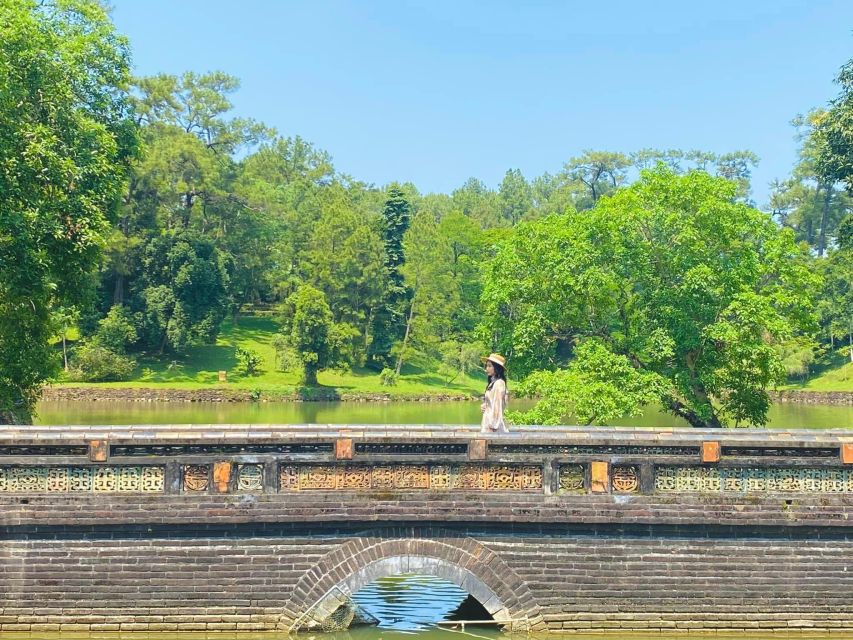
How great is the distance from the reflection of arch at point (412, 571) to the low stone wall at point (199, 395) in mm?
38707

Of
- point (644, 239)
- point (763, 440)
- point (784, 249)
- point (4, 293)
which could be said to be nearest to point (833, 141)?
point (784, 249)

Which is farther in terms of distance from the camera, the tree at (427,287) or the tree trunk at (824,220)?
the tree trunk at (824,220)

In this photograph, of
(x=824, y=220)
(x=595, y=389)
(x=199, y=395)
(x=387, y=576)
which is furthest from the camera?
(x=824, y=220)

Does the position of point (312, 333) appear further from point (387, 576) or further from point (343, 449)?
point (343, 449)

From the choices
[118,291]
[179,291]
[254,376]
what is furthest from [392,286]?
[118,291]

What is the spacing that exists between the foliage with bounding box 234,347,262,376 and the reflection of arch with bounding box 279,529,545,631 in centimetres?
4568

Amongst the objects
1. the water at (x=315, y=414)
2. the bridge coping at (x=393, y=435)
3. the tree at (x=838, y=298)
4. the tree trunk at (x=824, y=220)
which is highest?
the tree trunk at (x=824, y=220)

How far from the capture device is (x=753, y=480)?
32.3 feet

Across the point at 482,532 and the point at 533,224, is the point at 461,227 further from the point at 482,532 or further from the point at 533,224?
the point at 482,532

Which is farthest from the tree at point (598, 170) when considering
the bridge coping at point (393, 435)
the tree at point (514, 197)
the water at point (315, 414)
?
the bridge coping at point (393, 435)

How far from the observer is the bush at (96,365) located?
48875mm

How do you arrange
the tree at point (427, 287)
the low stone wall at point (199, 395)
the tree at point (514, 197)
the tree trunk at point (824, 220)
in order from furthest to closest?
the tree at point (514, 197) < the tree trunk at point (824, 220) < the tree at point (427, 287) < the low stone wall at point (199, 395)

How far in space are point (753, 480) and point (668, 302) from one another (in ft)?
31.7

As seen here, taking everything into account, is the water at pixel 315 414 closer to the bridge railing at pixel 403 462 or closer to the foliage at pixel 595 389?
the foliage at pixel 595 389
